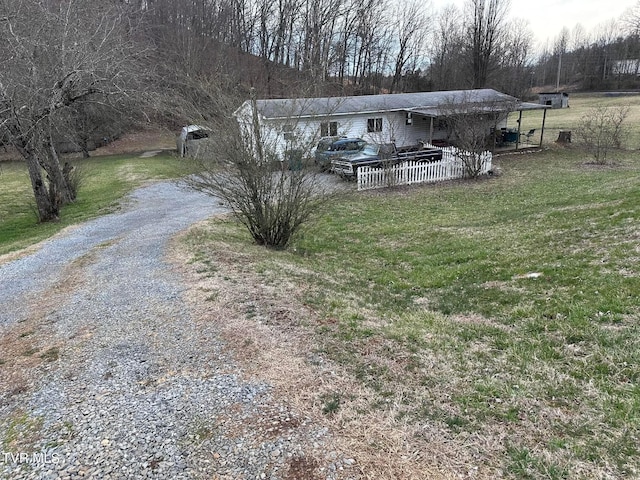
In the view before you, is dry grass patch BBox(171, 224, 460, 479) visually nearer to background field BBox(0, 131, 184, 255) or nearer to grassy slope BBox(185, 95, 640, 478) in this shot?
grassy slope BBox(185, 95, 640, 478)

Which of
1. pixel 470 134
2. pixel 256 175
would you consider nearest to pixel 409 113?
pixel 470 134

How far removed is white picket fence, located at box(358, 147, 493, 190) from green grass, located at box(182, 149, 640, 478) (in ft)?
18.7

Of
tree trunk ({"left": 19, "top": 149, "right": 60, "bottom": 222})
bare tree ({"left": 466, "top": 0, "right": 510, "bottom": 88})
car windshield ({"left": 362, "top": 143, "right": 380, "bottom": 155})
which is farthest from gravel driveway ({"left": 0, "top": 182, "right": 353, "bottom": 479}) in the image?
bare tree ({"left": 466, "top": 0, "right": 510, "bottom": 88})

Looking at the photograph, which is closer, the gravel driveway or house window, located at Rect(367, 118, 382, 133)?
the gravel driveway

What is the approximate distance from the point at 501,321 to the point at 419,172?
12748 mm

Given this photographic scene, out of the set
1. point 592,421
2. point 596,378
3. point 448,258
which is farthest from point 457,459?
point 448,258

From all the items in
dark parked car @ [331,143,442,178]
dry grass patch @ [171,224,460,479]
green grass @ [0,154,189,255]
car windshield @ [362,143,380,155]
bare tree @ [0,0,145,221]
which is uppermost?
bare tree @ [0,0,145,221]

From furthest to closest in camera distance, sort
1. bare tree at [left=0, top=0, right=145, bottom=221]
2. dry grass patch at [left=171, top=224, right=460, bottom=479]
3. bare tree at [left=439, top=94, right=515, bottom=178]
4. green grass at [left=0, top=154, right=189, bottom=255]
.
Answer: bare tree at [left=439, top=94, right=515, bottom=178] → green grass at [left=0, top=154, right=189, bottom=255] → bare tree at [left=0, top=0, right=145, bottom=221] → dry grass patch at [left=171, top=224, right=460, bottom=479]

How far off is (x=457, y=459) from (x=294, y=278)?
4.09 meters

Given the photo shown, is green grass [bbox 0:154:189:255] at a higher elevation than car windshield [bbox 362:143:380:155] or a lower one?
lower

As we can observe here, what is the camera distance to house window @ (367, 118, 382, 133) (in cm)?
2392

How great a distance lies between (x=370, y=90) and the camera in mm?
45438

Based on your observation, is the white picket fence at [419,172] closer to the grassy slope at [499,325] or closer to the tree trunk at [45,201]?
the grassy slope at [499,325]

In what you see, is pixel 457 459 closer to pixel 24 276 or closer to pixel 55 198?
pixel 24 276
